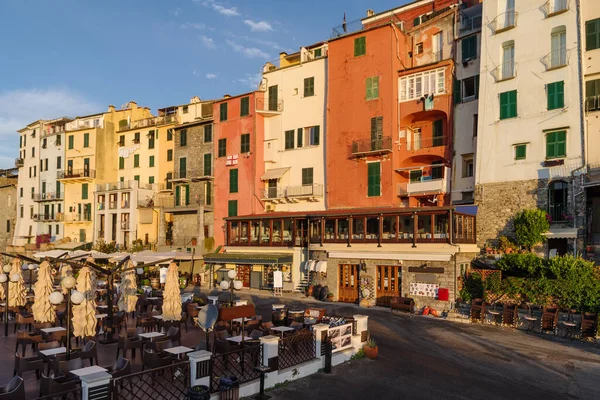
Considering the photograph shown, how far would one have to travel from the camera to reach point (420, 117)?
1315 inches

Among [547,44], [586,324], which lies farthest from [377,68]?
[586,324]

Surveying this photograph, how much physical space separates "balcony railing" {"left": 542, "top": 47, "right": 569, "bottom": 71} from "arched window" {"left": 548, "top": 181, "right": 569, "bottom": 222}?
22.4 feet

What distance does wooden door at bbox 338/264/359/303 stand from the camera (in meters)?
26.7

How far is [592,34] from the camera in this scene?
2666 cm

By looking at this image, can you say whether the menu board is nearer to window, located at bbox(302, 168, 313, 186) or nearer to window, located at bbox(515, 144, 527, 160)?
window, located at bbox(515, 144, 527, 160)

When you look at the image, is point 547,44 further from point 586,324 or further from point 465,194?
point 586,324

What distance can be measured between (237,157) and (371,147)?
12714 millimetres

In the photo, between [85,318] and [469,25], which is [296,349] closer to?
[85,318]

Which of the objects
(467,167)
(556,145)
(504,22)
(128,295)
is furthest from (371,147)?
(128,295)

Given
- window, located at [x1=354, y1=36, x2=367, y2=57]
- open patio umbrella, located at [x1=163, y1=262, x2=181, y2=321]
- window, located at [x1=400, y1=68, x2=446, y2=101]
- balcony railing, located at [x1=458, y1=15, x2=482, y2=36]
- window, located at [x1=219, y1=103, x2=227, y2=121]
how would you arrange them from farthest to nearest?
1. window, located at [x1=219, y1=103, x2=227, y2=121]
2. window, located at [x1=354, y1=36, x2=367, y2=57]
3. balcony railing, located at [x1=458, y1=15, x2=482, y2=36]
4. window, located at [x1=400, y1=68, x2=446, y2=101]
5. open patio umbrella, located at [x1=163, y1=262, x2=181, y2=321]

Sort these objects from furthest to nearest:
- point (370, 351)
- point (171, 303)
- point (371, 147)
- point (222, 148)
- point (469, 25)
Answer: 1. point (222, 148)
2. point (371, 147)
3. point (469, 25)
4. point (171, 303)
5. point (370, 351)

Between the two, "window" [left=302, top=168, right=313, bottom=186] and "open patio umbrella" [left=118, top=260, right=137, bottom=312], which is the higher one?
"window" [left=302, top=168, right=313, bottom=186]

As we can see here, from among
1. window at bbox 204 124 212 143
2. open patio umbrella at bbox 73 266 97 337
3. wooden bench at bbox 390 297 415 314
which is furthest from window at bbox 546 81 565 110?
window at bbox 204 124 212 143

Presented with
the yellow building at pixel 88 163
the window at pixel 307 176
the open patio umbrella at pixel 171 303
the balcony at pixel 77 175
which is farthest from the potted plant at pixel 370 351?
the balcony at pixel 77 175
